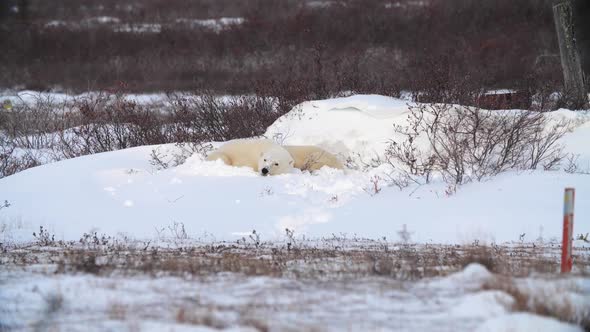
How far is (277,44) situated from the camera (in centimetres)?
2848

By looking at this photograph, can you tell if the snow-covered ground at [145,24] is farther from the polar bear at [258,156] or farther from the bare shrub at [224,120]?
the polar bear at [258,156]

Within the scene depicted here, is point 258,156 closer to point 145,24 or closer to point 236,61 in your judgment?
point 236,61

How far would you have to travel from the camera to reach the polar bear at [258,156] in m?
9.81

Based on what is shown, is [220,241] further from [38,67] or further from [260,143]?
[38,67]

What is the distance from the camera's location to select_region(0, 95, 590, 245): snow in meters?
7.75

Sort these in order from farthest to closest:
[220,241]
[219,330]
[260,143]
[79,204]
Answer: [260,143]
[79,204]
[220,241]
[219,330]

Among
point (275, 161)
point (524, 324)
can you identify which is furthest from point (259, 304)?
point (275, 161)

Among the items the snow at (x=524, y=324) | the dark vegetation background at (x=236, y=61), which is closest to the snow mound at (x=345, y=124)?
the dark vegetation background at (x=236, y=61)

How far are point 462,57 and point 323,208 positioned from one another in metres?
16.9

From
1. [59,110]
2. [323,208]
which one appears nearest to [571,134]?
[323,208]

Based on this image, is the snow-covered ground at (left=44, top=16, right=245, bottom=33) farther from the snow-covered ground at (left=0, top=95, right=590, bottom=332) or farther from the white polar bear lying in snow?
the white polar bear lying in snow

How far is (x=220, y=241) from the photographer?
23.7 ft

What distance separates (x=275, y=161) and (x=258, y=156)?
0.47 metres

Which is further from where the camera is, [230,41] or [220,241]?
[230,41]
